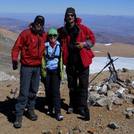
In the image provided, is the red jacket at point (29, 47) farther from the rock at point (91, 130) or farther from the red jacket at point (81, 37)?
the rock at point (91, 130)

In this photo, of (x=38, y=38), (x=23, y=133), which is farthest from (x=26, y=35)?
(x=23, y=133)

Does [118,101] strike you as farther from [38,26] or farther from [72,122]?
[38,26]

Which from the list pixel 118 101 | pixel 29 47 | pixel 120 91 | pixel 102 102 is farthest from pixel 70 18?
pixel 120 91

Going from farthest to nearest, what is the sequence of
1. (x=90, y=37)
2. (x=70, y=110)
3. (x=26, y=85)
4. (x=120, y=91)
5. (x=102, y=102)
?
(x=120, y=91), (x=102, y=102), (x=70, y=110), (x=90, y=37), (x=26, y=85)

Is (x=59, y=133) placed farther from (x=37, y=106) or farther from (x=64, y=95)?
(x=64, y=95)

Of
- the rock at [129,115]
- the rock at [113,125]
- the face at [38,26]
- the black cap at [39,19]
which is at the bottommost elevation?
the rock at [113,125]

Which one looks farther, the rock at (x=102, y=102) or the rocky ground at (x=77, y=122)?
the rock at (x=102, y=102)

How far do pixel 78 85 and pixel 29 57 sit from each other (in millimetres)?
1130

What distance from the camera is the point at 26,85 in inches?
314

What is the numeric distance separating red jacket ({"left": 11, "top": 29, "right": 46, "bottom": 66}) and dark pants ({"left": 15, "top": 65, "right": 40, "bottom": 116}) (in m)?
0.13

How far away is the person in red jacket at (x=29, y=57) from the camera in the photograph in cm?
775

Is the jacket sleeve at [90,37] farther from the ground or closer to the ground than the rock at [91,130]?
farther from the ground

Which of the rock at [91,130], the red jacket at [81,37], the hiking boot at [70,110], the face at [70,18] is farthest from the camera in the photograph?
the hiking boot at [70,110]

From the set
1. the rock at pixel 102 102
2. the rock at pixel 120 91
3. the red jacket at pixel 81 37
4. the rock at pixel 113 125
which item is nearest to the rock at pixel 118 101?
the rock at pixel 102 102
